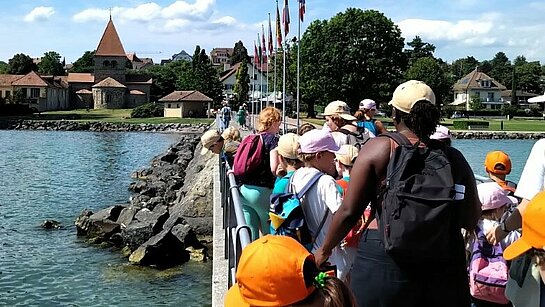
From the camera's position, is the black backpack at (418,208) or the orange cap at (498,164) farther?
the orange cap at (498,164)

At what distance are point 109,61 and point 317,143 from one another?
125049 mm

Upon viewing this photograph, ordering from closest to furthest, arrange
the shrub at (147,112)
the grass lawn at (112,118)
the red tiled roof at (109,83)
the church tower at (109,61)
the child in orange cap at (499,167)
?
the child in orange cap at (499,167)
the grass lawn at (112,118)
the shrub at (147,112)
the red tiled roof at (109,83)
the church tower at (109,61)

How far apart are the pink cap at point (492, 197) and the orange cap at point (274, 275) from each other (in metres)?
2.85

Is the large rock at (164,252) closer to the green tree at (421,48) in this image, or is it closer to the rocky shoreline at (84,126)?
the rocky shoreline at (84,126)

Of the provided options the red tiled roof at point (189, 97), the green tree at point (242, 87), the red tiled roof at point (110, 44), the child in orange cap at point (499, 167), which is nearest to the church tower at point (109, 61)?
the red tiled roof at point (110, 44)

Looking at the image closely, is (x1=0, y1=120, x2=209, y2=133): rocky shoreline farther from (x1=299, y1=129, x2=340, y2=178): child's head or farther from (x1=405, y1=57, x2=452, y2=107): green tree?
(x1=299, y1=129, x2=340, y2=178): child's head

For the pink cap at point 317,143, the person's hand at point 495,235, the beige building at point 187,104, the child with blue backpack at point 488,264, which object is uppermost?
the beige building at point 187,104

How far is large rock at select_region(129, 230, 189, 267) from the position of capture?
14.9m

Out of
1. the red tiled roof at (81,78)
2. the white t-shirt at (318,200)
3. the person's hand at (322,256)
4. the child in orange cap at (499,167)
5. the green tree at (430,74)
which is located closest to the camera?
the person's hand at (322,256)

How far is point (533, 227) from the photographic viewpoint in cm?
311

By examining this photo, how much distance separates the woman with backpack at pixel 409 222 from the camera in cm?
361

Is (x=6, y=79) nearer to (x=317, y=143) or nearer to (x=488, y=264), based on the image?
(x=317, y=143)

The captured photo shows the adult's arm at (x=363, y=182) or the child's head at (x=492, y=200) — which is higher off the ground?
the adult's arm at (x=363, y=182)

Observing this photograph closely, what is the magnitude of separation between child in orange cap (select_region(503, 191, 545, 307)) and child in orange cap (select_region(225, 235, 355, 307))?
41.3 inches
